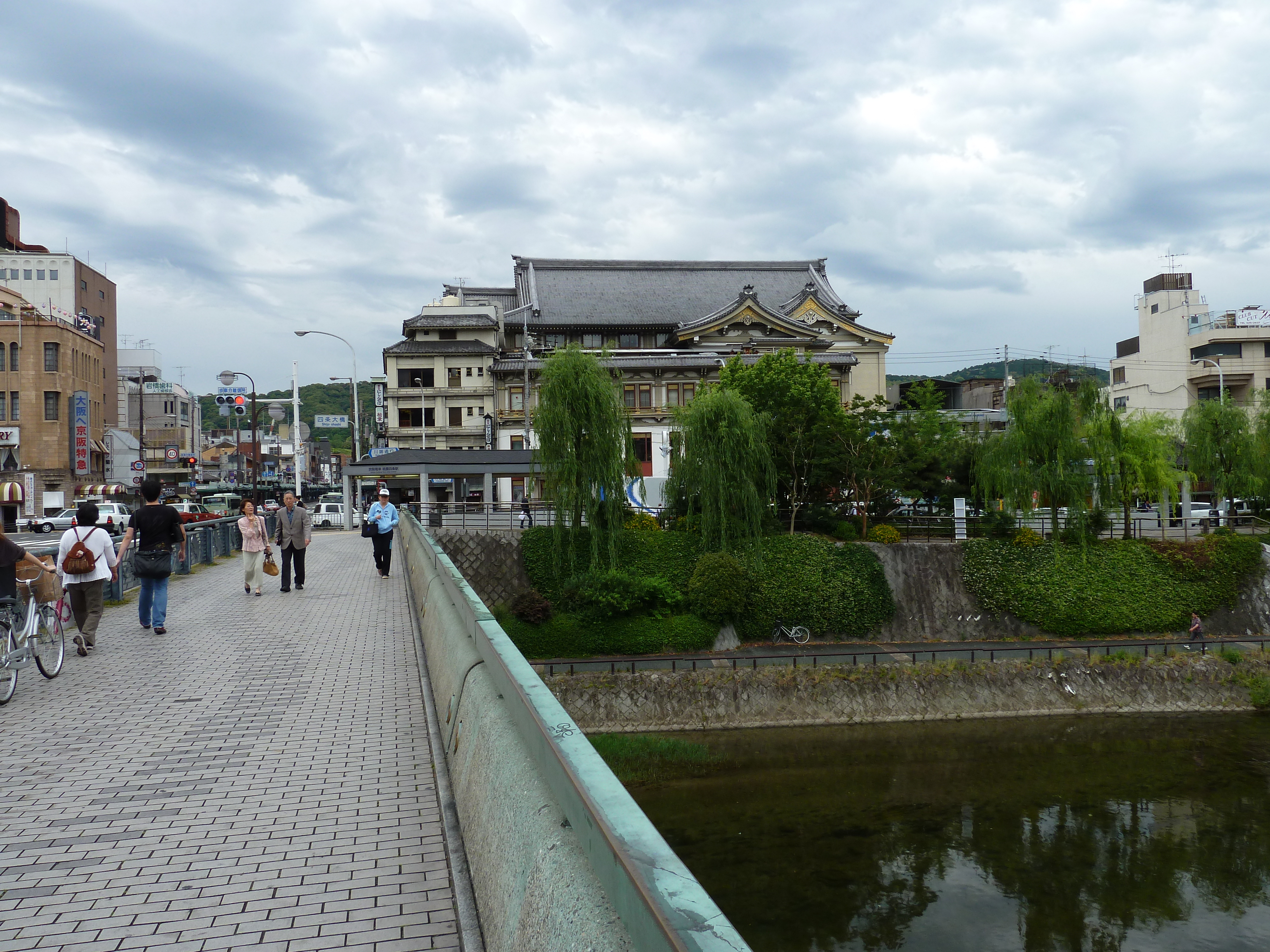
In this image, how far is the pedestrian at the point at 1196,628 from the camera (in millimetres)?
32250

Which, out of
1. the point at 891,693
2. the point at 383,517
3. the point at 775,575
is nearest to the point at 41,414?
the point at 775,575

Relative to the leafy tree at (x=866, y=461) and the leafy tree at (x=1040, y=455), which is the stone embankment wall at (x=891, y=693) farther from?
the leafy tree at (x=866, y=461)

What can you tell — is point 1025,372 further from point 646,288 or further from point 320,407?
point 320,407

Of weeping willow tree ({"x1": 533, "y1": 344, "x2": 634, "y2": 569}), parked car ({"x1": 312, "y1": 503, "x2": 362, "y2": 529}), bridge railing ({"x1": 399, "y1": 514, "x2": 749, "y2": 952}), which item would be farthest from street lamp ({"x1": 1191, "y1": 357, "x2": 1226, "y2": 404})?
bridge railing ({"x1": 399, "y1": 514, "x2": 749, "y2": 952})

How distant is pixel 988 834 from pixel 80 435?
59.2 metres

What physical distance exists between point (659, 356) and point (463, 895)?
49.7m

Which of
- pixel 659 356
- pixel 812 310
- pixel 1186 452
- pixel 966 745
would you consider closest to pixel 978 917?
pixel 966 745

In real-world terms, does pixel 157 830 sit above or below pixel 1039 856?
above

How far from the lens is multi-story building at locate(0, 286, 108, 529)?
185 feet

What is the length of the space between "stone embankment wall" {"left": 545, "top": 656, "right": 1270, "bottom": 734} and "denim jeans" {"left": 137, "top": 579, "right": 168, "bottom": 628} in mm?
14343

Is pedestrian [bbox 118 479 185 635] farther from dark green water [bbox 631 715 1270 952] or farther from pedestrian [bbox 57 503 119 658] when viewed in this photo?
dark green water [bbox 631 715 1270 952]

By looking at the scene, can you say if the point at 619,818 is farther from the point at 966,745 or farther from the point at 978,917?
the point at 966,745

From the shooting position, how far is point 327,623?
13.2m

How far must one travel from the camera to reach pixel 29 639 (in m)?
8.92
